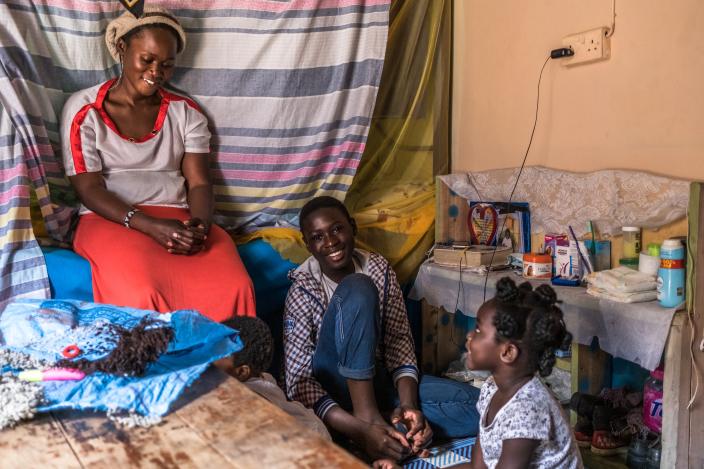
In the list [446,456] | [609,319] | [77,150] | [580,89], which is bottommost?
[446,456]

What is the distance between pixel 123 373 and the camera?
1.24 meters

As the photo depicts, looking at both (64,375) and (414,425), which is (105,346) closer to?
(64,375)

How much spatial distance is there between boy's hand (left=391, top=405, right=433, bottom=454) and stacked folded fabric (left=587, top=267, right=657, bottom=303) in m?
0.68

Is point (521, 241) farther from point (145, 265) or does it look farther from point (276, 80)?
point (145, 265)

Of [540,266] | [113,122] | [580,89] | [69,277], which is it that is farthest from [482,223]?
[69,277]

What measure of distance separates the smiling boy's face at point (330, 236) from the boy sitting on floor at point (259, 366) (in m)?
0.46

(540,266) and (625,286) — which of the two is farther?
(540,266)

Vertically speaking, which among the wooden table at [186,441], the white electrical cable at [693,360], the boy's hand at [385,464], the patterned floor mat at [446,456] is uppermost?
the wooden table at [186,441]

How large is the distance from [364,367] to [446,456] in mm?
392

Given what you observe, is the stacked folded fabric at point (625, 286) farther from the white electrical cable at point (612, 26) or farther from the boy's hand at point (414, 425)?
the white electrical cable at point (612, 26)

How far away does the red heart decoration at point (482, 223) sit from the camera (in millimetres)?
2963

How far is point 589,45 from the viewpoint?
8.60 ft

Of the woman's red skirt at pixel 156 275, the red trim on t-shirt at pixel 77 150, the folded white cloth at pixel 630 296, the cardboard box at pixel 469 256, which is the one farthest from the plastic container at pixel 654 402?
the red trim on t-shirt at pixel 77 150

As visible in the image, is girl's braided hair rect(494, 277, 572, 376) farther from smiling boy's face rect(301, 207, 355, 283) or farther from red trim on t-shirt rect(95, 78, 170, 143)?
red trim on t-shirt rect(95, 78, 170, 143)
